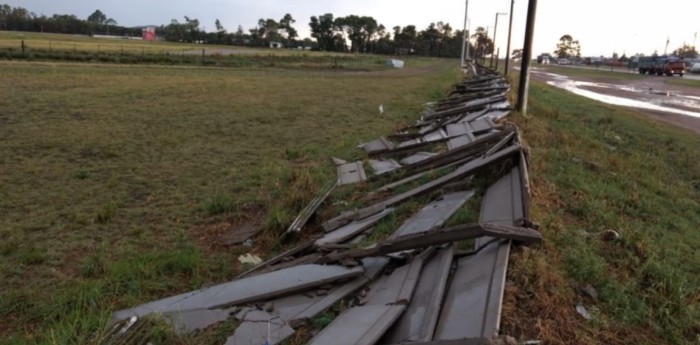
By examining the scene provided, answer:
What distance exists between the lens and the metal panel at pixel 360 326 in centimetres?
264

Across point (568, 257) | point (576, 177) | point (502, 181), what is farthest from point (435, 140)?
point (568, 257)

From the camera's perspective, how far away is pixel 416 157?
7.84m

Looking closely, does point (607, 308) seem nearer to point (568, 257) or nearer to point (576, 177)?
point (568, 257)

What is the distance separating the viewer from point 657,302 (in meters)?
3.40

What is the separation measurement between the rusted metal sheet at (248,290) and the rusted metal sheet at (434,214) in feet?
2.69

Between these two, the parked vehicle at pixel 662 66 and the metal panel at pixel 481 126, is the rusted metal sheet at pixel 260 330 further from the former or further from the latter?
the parked vehicle at pixel 662 66

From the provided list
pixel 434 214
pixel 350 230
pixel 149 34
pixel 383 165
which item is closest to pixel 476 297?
pixel 434 214

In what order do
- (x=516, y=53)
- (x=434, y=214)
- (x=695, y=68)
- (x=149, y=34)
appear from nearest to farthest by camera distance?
(x=434, y=214) → (x=695, y=68) → (x=516, y=53) → (x=149, y=34)

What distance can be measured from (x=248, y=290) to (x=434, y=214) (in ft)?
6.58

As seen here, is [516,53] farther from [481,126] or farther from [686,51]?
[481,126]

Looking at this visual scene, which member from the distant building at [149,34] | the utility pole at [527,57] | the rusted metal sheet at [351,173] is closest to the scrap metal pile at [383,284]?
the rusted metal sheet at [351,173]

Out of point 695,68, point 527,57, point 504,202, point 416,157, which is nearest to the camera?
point 504,202

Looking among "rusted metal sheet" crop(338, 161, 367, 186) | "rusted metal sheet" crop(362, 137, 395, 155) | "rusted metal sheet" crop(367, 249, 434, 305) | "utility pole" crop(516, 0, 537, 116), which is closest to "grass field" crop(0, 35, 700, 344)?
"rusted metal sheet" crop(338, 161, 367, 186)

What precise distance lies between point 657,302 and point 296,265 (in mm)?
2590
